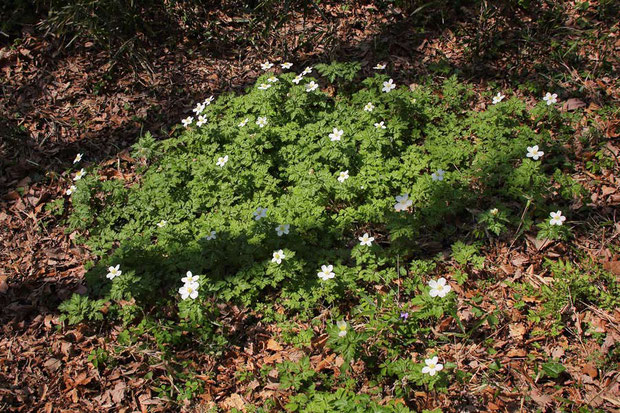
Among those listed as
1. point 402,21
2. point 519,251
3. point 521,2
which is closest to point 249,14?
point 402,21

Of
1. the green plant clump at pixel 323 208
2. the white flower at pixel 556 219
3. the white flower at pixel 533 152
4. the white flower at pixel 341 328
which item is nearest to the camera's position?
the white flower at pixel 341 328

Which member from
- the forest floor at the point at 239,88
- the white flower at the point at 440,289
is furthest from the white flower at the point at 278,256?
the white flower at the point at 440,289

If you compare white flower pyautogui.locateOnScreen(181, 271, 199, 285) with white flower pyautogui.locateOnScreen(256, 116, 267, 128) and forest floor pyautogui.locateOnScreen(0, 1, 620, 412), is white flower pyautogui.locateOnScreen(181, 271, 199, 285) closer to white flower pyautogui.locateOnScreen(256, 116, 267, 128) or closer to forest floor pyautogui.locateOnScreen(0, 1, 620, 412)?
forest floor pyautogui.locateOnScreen(0, 1, 620, 412)

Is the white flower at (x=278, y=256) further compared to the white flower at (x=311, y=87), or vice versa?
the white flower at (x=311, y=87)

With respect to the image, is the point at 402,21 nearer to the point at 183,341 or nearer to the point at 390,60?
the point at 390,60

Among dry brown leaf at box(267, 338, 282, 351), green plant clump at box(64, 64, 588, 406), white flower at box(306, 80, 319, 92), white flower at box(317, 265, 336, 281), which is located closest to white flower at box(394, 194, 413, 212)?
green plant clump at box(64, 64, 588, 406)

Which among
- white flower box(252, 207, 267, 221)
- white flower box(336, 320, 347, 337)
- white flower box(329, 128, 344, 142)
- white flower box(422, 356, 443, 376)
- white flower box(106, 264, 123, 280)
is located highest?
white flower box(329, 128, 344, 142)

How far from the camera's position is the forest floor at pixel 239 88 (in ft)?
9.91

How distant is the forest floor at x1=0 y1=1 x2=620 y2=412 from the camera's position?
302 cm

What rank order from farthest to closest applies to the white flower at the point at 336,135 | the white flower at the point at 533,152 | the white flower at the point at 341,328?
the white flower at the point at 336,135
the white flower at the point at 533,152
the white flower at the point at 341,328

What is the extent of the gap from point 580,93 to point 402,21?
2.43 metres

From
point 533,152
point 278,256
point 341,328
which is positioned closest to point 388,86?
point 533,152

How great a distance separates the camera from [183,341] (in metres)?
3.50

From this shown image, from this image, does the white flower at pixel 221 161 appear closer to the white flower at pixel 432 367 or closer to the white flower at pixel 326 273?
the white flower at pixel 326 273
